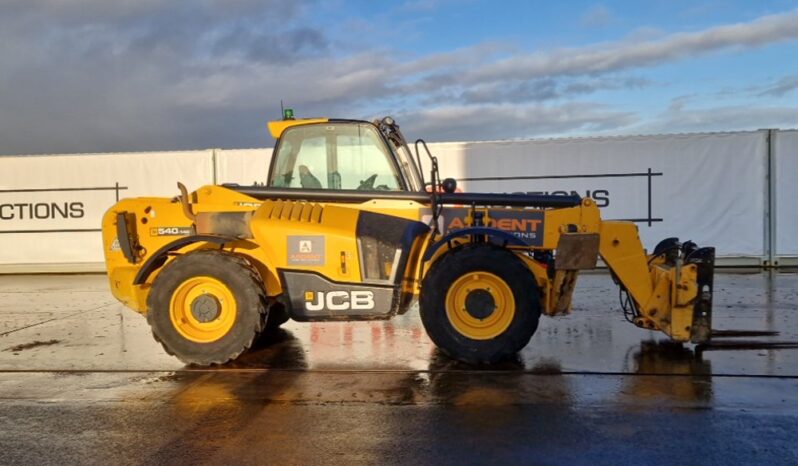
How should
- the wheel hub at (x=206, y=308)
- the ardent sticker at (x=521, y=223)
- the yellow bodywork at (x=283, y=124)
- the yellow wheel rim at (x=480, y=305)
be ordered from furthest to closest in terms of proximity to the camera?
the yellow bodywork at (x=283, y=124)
the ardent sticker at (x=521, y=223)
the wheel hub at (x=206, y=308)
the yellow wheel rim at (x=480, y=305)

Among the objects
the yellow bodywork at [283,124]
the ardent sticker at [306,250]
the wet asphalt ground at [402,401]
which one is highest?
the yellow bodywork at [283,124]

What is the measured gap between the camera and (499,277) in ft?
19.6

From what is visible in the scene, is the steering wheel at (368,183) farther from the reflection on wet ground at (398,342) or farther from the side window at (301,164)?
the reflection on wet ground at (398,342)

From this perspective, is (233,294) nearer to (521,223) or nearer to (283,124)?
(283,124)

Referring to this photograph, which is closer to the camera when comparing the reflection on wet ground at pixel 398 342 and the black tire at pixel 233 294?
the black tire at pixel 233 294

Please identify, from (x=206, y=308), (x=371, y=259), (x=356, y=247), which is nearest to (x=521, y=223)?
(x=371, y=259)

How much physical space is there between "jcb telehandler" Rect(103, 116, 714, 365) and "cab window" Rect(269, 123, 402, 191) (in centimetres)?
1

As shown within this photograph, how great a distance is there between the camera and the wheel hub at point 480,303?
6012mm

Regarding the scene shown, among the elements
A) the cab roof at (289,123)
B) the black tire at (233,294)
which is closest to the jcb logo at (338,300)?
the black tire at (233,294)

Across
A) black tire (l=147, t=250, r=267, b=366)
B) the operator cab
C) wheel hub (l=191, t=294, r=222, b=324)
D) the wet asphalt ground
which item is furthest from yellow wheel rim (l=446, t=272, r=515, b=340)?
wheel hub (l=191, t=294, r=222, b=324)

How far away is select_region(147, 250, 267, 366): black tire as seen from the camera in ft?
20.0

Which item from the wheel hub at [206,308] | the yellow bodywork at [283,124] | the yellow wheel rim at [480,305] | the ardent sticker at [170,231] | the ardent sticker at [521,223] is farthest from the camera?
the yellow bodywork at [283,124]

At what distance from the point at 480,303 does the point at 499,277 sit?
11.6 inches

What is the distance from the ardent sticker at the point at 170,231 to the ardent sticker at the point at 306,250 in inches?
43.4
